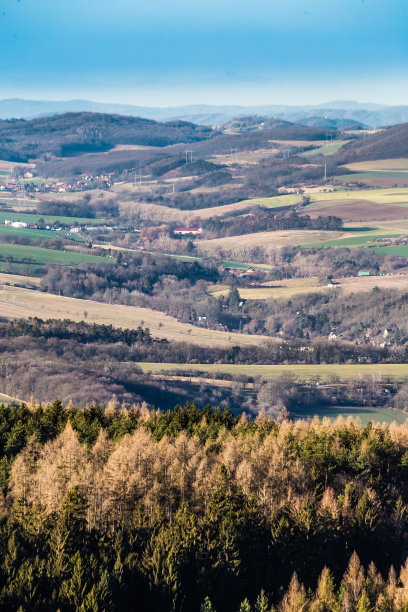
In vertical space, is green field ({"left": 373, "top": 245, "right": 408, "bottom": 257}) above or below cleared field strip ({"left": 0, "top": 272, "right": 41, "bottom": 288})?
below

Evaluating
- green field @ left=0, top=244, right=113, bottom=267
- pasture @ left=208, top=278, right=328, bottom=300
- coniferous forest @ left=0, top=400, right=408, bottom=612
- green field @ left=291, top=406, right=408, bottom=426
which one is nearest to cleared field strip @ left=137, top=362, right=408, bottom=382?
green field @ left=291, top=406, right=408, bottom=426

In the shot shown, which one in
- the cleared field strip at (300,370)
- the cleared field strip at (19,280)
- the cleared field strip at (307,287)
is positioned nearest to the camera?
the cleared field strip at (300,370)

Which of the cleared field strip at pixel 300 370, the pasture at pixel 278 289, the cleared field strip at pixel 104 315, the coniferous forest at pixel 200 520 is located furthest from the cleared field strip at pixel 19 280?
the coniferous forest at pixel 200 520

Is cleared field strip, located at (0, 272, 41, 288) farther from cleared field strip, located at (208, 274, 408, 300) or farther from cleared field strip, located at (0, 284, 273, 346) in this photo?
cleared field strip, located at (208, 274, 408, 300)

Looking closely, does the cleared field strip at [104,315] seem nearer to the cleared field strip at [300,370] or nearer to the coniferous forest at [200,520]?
the cleared field strip at [300,370]

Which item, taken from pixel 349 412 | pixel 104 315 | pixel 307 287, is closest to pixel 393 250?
pixel 307 287

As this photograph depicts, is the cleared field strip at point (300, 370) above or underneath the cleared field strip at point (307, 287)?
above
